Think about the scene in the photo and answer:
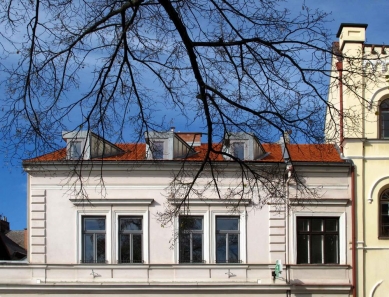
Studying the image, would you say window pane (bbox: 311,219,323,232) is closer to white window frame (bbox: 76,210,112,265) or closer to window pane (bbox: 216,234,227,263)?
window pane (bbox: 216,234,227,263)

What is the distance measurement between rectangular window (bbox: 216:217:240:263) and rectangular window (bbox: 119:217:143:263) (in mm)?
2336

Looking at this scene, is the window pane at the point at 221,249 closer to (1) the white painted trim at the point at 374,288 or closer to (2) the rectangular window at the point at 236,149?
(2) the rectangular window at the point at 236,149

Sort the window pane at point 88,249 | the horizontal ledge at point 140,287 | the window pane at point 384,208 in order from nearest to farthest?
the horizontal ledge at point 140,287, the window pane at point 88,249, the window pane at point 384,208

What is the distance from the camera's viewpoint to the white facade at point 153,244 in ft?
80.3

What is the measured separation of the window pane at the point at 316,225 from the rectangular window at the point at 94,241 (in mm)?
6311

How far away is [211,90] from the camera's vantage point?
10.1 meters

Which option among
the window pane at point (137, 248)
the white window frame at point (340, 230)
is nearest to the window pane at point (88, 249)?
the window pane at point (137, 248)

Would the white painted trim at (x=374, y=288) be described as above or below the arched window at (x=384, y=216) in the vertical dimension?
below

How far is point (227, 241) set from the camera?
24.9 m

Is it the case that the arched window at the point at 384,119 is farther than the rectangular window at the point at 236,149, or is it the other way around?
the arched window at the point at 384,119

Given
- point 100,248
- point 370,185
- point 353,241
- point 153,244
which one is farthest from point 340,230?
point 100,248

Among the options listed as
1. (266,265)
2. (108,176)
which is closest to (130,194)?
(108,176)

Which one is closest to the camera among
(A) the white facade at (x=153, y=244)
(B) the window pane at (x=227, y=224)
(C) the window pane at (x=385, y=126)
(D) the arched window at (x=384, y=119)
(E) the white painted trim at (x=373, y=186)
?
(A) the white facade at (x=153, y=244)

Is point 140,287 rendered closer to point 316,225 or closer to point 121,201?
point 121,201
